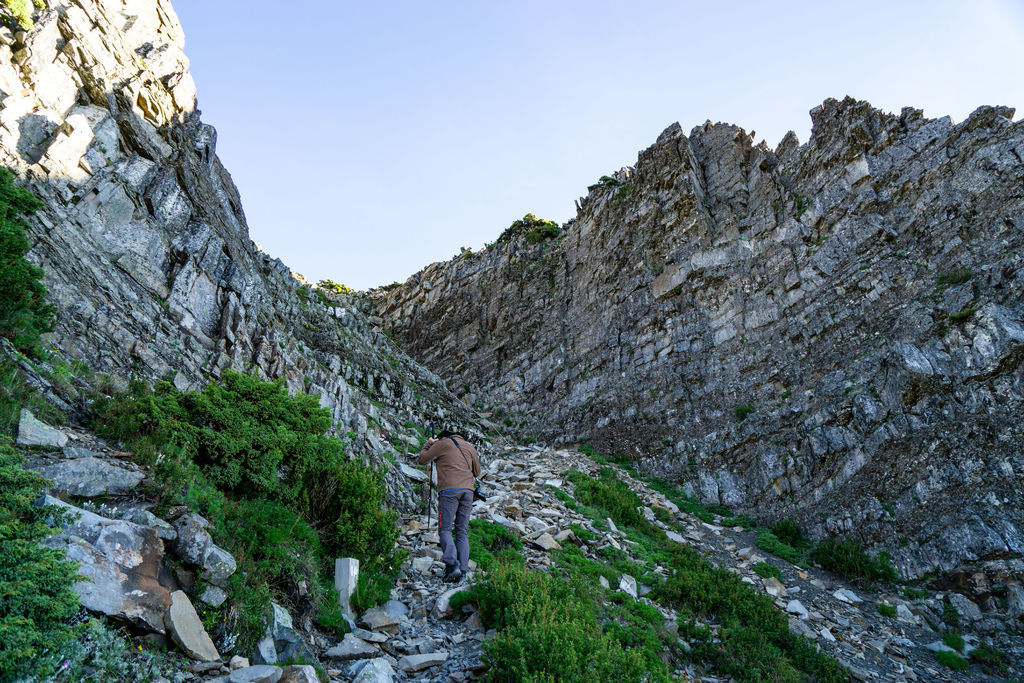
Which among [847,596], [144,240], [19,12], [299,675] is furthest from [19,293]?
[847,596]

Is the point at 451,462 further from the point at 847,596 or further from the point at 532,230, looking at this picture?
the point at 532,230

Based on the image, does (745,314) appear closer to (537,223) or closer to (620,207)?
(620,207)

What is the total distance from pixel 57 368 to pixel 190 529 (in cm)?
473

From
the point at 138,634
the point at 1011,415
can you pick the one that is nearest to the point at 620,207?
the point at 1011,415

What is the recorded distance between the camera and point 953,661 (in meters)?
9.34

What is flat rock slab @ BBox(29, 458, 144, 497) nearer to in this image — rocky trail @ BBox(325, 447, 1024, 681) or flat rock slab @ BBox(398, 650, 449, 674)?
rocky trail @ BBox(325, 447, 1024, 681)

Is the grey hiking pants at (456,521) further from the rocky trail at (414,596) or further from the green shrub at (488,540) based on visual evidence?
the green shrub at (488,540)

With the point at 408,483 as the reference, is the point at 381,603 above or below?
below

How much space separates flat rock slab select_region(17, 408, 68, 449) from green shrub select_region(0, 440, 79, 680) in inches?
71.7

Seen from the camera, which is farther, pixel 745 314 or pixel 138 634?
pixel 745 314

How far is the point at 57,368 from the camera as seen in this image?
7461mm

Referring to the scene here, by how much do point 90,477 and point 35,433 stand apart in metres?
1.25

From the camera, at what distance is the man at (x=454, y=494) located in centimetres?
771

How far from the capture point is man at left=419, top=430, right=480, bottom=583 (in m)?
7.71
